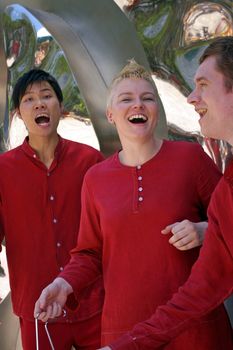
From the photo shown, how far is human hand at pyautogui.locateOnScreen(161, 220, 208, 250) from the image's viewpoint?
209 cm

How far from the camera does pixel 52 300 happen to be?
226cm

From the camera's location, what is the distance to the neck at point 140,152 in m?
2.30

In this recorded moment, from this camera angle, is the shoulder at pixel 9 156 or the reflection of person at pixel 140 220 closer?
the reflection of person at pixel 140 220

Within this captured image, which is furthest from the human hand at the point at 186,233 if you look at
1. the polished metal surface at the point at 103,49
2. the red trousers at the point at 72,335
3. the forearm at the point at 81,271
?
the red trousers at the point at 72,335

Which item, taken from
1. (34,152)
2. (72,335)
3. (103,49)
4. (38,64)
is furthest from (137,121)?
(38,64)

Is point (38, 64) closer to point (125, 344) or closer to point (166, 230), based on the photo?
point (166, 230)

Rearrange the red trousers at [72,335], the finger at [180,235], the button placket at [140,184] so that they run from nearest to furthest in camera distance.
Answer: the finger at [180,235] < the button placket at [140,184] < the red trousers at [72,335]

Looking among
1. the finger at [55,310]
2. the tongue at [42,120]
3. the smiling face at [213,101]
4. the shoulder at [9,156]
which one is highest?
the tongue at [42,120]

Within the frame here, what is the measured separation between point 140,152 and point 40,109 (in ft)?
2.28

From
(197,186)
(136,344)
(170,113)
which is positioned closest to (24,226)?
(170,113)

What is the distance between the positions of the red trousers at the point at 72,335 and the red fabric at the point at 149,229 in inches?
19.2

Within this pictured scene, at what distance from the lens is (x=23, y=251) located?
9.36ft

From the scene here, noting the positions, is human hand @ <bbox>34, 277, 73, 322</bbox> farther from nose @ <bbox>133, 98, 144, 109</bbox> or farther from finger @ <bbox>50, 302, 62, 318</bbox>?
nose @ <bbox>133, 98, 144, 109</bbox>

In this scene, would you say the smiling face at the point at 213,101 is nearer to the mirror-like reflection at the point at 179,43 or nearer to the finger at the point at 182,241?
the finger at the point at 182,241
